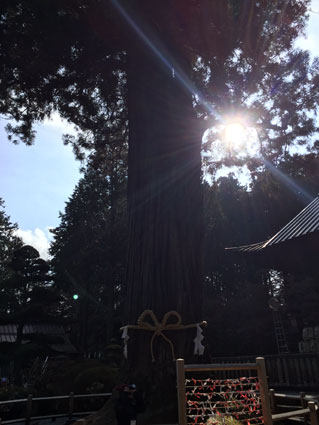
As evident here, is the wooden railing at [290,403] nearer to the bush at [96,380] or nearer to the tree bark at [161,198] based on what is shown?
the tree bark at [161,198]

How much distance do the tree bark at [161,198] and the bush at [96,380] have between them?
5.74 m

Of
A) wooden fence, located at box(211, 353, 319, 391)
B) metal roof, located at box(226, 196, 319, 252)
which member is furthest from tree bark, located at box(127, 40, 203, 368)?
metal roof, located at box(226, 196, 319, 252)

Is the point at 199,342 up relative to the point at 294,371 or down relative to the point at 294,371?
up

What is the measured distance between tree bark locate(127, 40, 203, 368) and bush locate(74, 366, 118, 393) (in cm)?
574

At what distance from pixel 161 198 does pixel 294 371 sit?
6314 mm

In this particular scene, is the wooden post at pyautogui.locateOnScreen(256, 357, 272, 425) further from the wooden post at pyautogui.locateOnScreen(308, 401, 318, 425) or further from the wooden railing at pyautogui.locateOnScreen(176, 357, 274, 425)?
the wooden post at pyautogui.locateOnScreen(308, 401, 318, 425)

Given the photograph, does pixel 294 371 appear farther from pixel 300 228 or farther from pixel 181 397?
pixel 181 397

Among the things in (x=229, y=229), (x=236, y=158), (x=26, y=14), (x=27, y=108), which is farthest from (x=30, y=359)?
Answer: (x=229, y=229)

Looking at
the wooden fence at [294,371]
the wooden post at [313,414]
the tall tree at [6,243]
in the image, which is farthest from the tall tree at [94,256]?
the wooden post at [313,414]

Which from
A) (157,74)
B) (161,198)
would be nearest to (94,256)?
(157,74)

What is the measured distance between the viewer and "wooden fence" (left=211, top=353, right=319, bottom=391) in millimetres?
9234

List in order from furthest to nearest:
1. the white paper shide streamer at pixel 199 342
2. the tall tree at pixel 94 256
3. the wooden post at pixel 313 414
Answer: the tall tree at pixel 94 256 → the white paper shide streamer at pixel 199 342 → the wooden post at pixel 313 414

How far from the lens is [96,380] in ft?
36.7

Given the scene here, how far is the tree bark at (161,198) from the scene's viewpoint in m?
6.23
